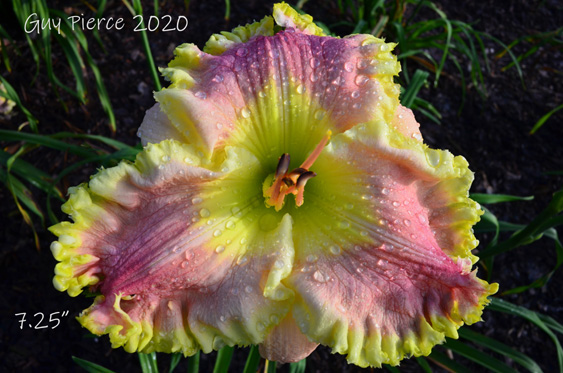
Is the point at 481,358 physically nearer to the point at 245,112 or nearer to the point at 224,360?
the point at 224,360

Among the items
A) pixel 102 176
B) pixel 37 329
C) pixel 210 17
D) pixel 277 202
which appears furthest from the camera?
pixel 210 17

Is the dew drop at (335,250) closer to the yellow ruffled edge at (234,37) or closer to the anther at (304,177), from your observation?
the anther at (304,177)

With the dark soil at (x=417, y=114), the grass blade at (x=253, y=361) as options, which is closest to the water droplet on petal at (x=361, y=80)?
the grass blade at (x=253, y=361)

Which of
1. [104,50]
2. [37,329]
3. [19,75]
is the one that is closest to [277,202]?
[37,329]

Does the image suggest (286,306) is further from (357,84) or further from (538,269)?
(538,269)

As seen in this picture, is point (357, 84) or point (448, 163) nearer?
point (448, 163)

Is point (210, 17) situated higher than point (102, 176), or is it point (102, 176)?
point (102, 176)
